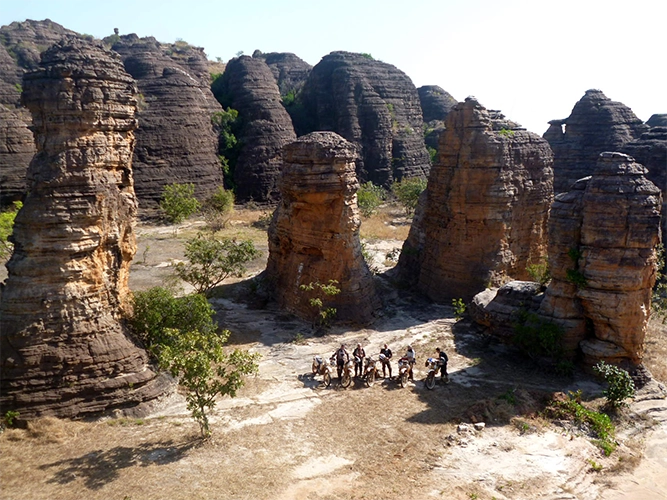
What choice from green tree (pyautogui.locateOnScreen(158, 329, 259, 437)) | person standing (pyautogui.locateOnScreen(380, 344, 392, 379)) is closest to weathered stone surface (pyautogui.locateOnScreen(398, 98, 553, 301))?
person standing (pyautogui.locateOnScreen(380, 344, 392, 379))

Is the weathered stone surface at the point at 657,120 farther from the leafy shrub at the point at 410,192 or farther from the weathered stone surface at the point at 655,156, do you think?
the leafy shrub at the point at 410,192

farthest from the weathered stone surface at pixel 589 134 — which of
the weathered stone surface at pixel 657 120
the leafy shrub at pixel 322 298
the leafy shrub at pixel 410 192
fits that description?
the leafy shrub at pixel 322 298

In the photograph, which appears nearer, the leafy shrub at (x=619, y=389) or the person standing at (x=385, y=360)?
the leafy shrub at (x=619, y=389)

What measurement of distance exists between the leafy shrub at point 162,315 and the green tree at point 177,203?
17.3 meters

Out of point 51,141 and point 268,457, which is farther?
point 51,141

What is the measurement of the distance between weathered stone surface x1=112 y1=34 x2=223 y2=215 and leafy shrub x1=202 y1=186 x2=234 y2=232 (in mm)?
1217

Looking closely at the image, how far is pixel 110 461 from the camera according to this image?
438 inches

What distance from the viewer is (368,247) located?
31906mm

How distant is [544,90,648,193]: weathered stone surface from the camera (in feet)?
119

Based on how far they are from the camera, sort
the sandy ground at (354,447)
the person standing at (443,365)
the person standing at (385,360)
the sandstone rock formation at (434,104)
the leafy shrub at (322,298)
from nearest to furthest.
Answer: the sandy ground at (354,447) → the person standing at (443,365) → the person standing at (385,360) → the leafy shrub at (322,298) → the sandstone rock formation at (434,104)

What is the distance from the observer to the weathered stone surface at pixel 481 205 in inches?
851

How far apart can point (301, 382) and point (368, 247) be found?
17.2m

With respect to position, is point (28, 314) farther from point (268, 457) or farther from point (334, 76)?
point (334, 76)

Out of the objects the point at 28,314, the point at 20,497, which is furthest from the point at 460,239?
the point at 20,497
